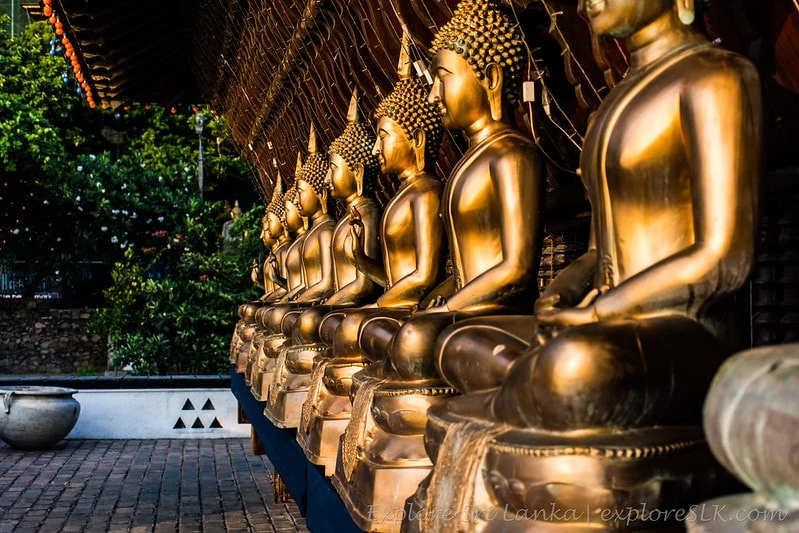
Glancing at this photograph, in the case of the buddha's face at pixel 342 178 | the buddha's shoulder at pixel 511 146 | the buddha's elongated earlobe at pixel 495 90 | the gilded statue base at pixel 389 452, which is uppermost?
the buddha's elongated earlobe at pixel 495 90

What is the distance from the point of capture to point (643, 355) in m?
1.60

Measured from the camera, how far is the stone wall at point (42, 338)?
64.3ft

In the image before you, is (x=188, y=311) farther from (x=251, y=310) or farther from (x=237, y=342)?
(x=251, y=310)

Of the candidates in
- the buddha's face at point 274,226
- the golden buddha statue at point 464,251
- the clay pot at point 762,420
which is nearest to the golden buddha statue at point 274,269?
the buddha's face at point 274,226

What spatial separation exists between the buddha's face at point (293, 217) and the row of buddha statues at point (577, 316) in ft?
11.8

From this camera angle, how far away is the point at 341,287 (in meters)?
4.72

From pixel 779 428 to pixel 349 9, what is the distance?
13.6ft

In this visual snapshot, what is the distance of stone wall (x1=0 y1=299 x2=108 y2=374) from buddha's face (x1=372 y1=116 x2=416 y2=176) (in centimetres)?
1677

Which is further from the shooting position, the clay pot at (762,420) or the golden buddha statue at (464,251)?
the golden buddha statue at (464,251)

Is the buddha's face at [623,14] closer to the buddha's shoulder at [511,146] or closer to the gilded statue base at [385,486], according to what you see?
the buddha's shoulder at [511,146]

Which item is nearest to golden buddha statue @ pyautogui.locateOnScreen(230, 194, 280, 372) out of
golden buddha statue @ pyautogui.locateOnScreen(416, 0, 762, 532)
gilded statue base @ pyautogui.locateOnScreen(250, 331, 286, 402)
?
gilded statue base @ pyautogui.locateOnScreen(250, 331, 286, 402)

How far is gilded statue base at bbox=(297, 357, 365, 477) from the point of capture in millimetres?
3367

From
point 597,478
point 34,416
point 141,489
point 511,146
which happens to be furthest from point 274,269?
point 597,478

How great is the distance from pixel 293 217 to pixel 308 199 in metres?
0.96
